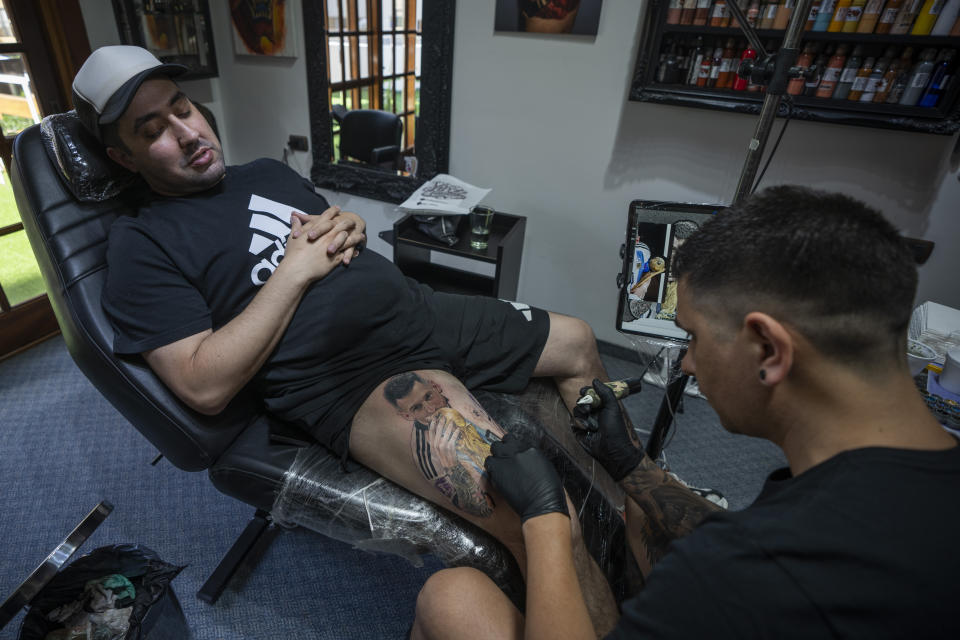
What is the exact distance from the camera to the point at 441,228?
6.30 feet

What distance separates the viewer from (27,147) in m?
1.09

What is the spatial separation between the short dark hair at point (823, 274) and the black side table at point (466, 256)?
1.24 m

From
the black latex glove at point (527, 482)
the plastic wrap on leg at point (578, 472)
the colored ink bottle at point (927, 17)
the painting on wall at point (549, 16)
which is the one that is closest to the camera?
the black latex glove at point (527, 482)

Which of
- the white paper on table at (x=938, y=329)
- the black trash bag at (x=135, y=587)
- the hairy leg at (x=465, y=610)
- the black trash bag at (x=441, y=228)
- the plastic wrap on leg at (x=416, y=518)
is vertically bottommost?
the black trash bag at (x=135, y=587)

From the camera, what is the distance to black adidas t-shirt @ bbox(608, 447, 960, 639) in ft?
1.47

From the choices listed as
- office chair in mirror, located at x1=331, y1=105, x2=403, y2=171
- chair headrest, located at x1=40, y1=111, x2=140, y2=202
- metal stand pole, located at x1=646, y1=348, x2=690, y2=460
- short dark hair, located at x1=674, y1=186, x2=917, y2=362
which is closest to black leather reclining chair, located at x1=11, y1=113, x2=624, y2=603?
chair headrest, located at x1=40, y1=111, x2=140, y2=202

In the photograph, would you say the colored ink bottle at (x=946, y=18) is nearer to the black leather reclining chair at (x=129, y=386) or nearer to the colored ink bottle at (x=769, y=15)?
the colored ink bottle at (x=769, y=15)

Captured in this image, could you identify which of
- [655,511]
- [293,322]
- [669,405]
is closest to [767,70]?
[669,405]

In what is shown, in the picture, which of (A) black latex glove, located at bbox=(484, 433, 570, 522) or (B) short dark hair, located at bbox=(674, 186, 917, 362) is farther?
(A) black latex glove, located at bbox=(484, 433, 570, 522)

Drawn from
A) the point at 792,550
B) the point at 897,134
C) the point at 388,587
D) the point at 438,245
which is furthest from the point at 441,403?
the point at 897,134

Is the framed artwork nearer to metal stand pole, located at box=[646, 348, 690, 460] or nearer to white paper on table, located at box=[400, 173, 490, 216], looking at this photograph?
white paper on table, located at box=[400, 173, 490, 216]

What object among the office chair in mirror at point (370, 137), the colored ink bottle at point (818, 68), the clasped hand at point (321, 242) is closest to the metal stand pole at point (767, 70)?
the colored ink bottle at point (818, 68)

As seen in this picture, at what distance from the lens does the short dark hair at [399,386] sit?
3.56 feet

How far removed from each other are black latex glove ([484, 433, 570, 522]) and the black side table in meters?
1.03
